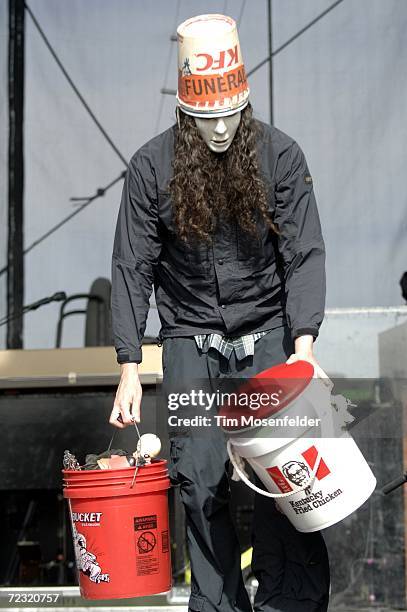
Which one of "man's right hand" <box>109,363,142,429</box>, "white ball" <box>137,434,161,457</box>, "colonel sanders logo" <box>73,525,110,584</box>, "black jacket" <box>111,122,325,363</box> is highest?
"black jacket" <box>111,122,325,363</box>

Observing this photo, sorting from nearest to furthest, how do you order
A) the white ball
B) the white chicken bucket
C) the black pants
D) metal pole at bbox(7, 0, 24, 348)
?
the white chicken bucket
the black pants
the white ball
metal pole at bbox(7, 0, 24, 348)

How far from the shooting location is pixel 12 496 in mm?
5016

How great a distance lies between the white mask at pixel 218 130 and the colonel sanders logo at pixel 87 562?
1003 millimetres

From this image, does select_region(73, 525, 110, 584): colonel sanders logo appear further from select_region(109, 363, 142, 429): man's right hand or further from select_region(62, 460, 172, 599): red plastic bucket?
select_region(109, 363, 142, 429): man's right hand

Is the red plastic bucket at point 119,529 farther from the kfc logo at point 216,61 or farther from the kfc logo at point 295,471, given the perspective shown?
the kfc logo at point 216,61

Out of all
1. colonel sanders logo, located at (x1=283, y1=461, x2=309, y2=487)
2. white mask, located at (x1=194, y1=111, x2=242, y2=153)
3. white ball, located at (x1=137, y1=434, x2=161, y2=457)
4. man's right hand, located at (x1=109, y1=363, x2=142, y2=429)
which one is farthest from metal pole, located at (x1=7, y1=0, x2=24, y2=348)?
colonel sanders logo, located at (x1=283, y1=461, x2=309, y2=487)

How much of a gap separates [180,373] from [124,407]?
190mm

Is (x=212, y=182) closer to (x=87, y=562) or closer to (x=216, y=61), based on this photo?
(x=216, y=61)

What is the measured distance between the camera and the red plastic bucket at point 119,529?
9.27 feet

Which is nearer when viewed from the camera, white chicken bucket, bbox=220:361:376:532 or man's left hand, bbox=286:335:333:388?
white chicken bucket, bbox=220:361:376:532

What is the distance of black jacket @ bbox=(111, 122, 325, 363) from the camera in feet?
9.45

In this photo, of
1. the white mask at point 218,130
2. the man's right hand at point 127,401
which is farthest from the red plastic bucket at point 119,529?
the white mask at point 218,130

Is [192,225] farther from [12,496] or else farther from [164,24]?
[12,496]

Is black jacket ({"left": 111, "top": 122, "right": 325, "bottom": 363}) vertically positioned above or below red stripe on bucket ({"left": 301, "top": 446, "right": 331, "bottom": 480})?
above
